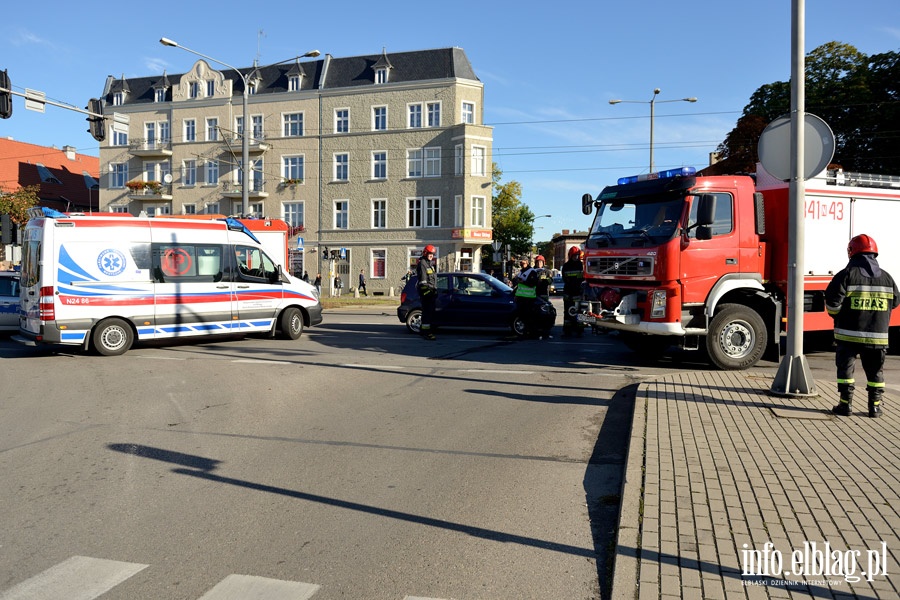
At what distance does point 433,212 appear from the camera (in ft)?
151

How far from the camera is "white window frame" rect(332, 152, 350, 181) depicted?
4797 centimetres

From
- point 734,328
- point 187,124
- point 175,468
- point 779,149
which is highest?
point 187,124

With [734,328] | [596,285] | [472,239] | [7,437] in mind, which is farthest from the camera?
[472,239]

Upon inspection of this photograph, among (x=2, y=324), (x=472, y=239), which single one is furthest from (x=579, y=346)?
(x=472, y=239)

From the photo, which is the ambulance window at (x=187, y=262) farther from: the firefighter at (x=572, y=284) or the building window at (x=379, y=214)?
→ the building window at (x=379, y=214)

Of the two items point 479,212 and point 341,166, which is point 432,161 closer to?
point 479,212

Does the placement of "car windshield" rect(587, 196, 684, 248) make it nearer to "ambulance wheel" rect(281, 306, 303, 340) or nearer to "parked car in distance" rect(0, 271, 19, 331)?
"ambulance wheel" rect(281, 306, 303, 340)

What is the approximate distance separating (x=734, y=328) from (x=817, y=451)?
5.11m

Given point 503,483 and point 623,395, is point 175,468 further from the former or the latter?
point 623,395

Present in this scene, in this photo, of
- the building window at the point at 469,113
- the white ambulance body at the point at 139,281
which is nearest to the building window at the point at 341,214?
the building window at the point at 469,113

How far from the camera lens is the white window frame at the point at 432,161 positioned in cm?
4559

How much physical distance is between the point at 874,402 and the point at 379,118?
42987 millimetres

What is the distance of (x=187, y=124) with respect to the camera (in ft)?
169

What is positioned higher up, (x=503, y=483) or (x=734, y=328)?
(x=734, y=328)
